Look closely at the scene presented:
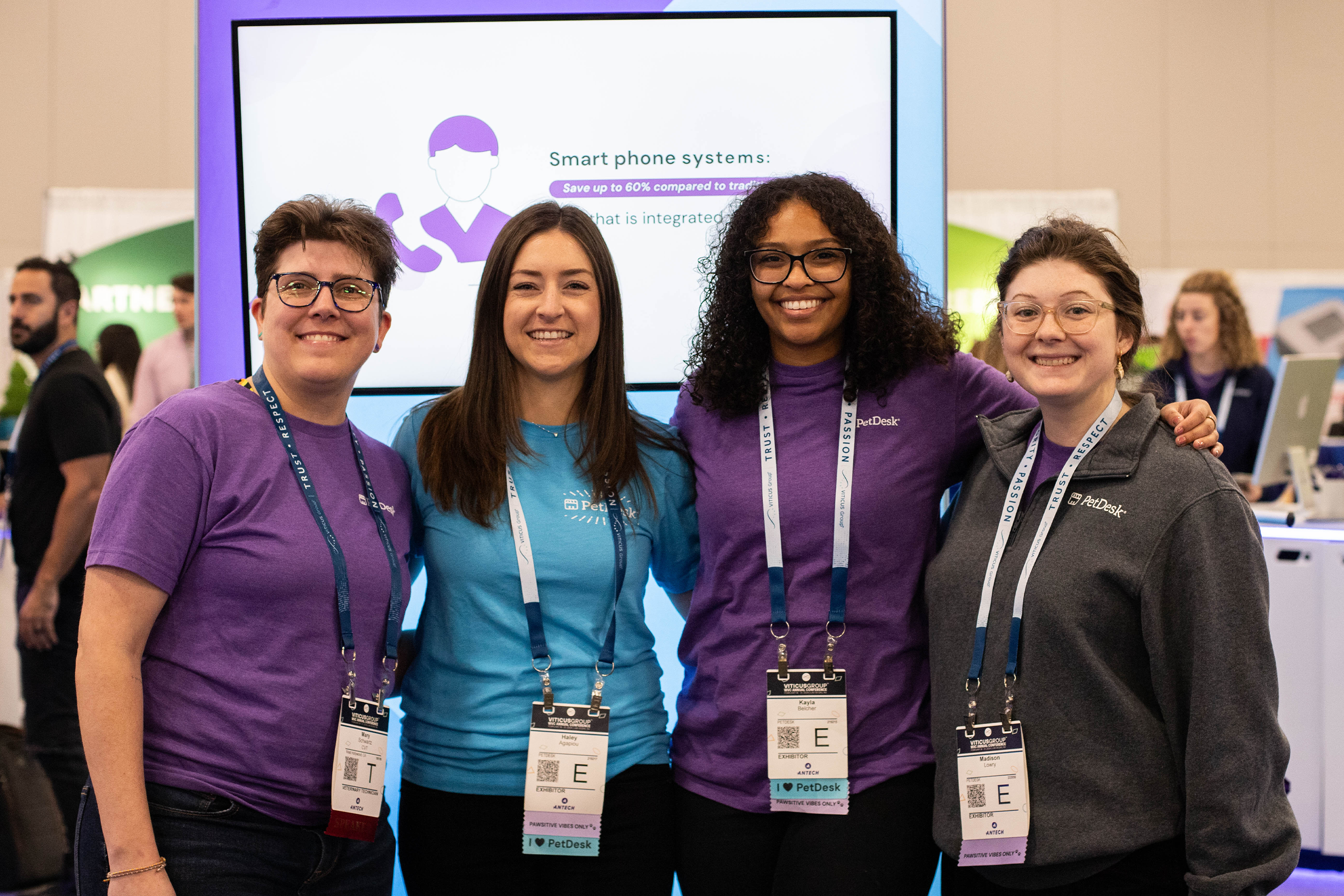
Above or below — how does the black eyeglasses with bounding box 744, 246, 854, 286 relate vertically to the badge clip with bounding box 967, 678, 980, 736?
above

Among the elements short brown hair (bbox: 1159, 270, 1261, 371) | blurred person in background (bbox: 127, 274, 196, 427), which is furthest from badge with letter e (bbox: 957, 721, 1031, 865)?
blurred person in background (bbox: 127, 274, 196, 427)

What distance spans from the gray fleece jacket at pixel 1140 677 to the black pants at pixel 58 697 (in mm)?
3450

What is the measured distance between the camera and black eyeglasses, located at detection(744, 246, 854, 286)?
1.87 meters

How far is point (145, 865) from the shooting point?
4.55 feet

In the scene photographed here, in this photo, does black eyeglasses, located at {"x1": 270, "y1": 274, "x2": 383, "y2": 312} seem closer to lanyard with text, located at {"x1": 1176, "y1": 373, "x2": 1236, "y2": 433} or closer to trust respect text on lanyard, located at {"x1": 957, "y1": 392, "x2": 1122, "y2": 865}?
trust respect text on lanyard, located at {"x1": 957, "y1": 392, "x2": 1122, "y2": 865}

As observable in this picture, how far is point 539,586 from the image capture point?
5.82 ft

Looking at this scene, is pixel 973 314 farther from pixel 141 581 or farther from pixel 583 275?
pixel 141 581

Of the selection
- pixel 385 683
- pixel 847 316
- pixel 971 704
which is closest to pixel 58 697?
pixel 385 683

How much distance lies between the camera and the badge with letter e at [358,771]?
1551 mm

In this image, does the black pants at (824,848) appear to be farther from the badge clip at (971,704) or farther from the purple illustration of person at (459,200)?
the purple illustration of person at (459,200)

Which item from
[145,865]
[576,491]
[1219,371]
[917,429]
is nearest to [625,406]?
[576,491]

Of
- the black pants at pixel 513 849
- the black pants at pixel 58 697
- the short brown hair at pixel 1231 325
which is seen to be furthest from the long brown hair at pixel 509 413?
the short brown hair at pixel 1231 325

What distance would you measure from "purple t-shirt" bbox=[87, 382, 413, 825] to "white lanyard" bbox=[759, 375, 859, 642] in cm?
70

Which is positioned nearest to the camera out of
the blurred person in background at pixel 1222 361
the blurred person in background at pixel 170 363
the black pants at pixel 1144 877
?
the black pants at pixel 1144 877
